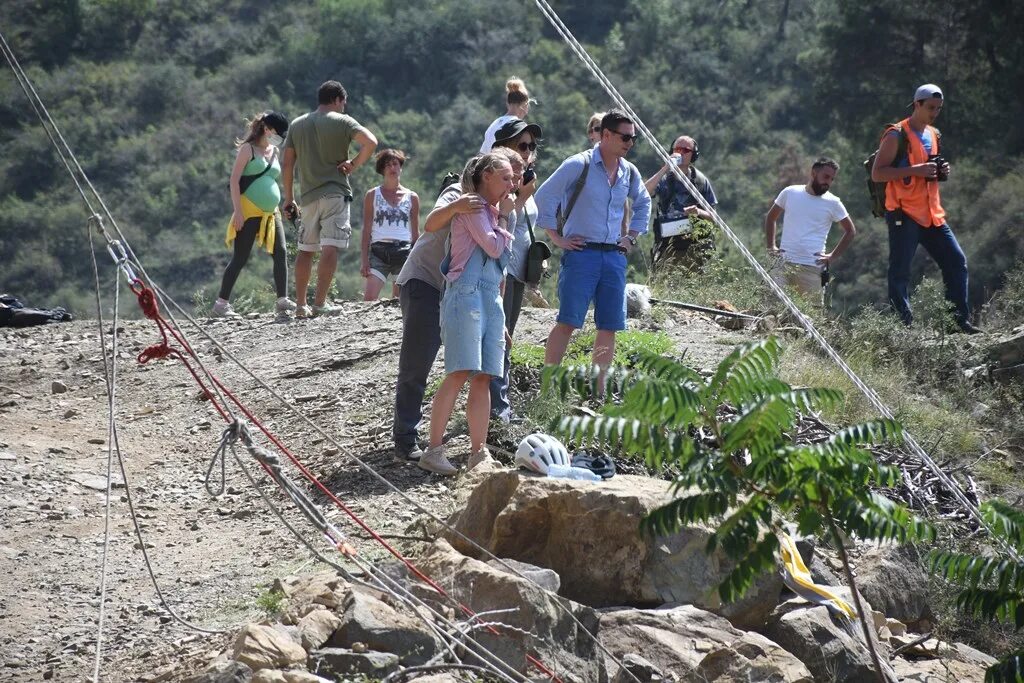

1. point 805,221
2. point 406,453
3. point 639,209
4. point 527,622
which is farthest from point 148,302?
point 805,221

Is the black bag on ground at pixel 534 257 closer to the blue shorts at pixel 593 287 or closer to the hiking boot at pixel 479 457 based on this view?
the blue shorts at pixel 593 287

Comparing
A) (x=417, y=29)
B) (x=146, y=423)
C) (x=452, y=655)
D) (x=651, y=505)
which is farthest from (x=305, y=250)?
(x=417, y=29)

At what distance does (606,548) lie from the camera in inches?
229

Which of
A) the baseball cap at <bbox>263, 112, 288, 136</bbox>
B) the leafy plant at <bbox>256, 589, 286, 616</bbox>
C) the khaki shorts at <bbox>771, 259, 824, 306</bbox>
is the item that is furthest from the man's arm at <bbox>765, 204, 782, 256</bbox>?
the leafy plant at <bbox>256, 589, 286, 616</bbox>

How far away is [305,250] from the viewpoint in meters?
10.4

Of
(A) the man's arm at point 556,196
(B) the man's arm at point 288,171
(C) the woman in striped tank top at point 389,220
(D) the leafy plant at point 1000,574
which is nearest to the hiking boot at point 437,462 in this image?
(A) the man's arm at point 556,196

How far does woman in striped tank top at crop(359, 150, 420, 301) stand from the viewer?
33.9 ft

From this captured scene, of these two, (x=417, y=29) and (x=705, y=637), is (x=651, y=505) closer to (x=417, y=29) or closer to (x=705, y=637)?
(x=705, y=637)

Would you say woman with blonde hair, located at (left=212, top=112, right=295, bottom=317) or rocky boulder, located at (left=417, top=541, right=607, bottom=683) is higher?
woman with blonde hair, located at (left=212, top=112, right=295, bottom=317)

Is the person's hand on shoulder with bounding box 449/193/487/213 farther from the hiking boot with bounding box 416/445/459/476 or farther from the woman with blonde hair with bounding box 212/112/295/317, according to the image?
the woman with blonde hair with bounding box 212/112/295/317

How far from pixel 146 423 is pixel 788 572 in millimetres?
4622

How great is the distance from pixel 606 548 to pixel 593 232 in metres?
2.21


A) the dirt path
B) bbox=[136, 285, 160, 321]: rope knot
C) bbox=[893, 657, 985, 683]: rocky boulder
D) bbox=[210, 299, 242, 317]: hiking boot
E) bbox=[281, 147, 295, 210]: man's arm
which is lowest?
bbox=[893, 657, 985, 683]: rocky boulder

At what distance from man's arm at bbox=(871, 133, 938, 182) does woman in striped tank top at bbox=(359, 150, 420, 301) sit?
334 cm
